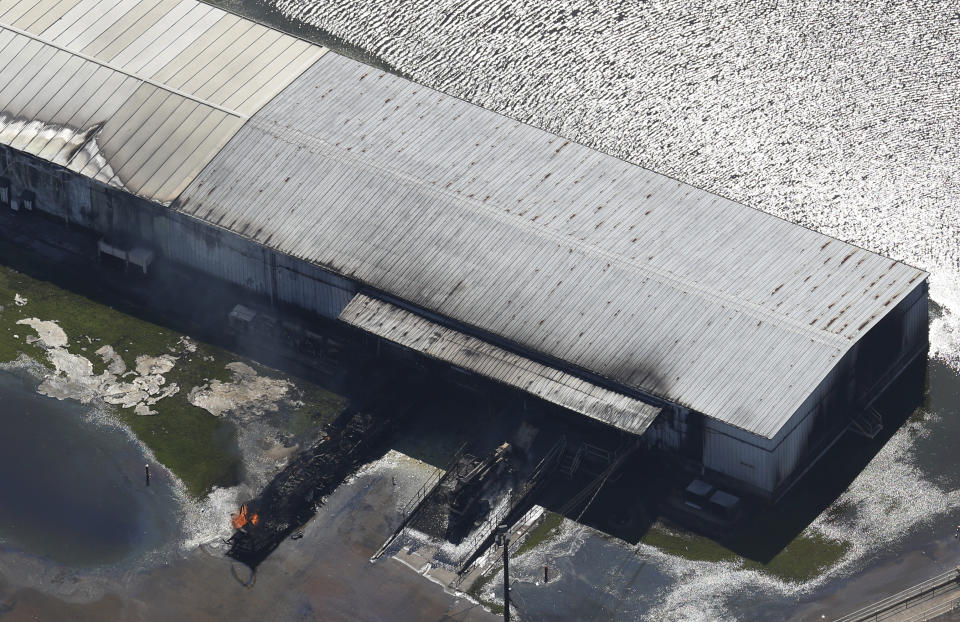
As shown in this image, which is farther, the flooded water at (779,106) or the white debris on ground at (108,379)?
the white debris on ground at (108,379)

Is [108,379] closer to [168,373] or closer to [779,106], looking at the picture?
[168,373]

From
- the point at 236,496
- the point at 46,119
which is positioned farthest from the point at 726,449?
the point at 46,119

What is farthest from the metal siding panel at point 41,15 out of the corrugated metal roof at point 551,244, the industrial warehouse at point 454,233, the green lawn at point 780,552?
the green lawn at point 780,552

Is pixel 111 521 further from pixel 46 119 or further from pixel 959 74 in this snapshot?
pixel 959 74

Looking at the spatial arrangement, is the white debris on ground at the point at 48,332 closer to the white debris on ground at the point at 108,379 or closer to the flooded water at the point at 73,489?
the white debris on ground at the point at 108,379

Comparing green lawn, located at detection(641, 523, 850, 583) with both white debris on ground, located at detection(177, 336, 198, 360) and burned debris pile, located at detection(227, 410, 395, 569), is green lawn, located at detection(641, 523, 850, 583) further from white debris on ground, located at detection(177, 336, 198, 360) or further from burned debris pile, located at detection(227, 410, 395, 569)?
white debris on ground, located at detection(177, 336, 198, 360)
